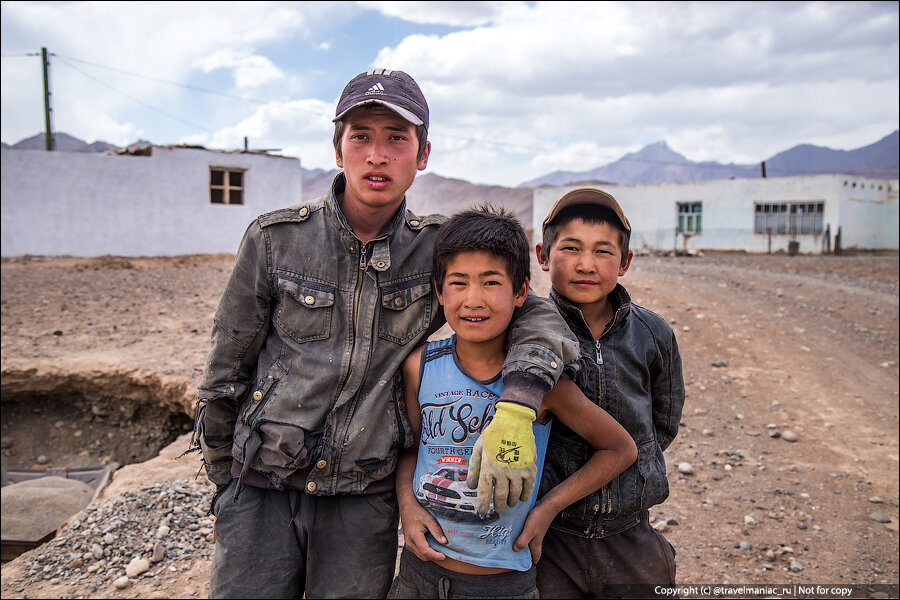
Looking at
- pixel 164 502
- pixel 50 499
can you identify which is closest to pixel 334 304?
pixel 164 502

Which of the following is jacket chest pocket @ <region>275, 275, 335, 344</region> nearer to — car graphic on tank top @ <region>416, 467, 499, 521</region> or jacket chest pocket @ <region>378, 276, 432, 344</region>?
jacket chest pocket @ <region>378, 276, 432, 344</region>

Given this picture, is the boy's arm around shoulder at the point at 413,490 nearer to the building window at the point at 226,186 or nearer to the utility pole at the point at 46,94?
the building window at the point at 226,186

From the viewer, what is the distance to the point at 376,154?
70.3 inches

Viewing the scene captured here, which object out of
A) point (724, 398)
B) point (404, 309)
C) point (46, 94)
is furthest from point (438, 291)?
point (46, 94)

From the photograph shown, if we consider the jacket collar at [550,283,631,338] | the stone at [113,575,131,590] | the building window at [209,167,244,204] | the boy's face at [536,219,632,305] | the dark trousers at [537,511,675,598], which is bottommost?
the stone at [113,575,131,590]

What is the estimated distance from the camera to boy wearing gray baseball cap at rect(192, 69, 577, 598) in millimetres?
1778

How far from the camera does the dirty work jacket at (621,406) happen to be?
182 cm

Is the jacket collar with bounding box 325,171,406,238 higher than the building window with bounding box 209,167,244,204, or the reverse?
the building window with bounding box 209,167,244,204

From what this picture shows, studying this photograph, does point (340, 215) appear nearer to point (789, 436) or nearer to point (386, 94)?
point (386, 94)

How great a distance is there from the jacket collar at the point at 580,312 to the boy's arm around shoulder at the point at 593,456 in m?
0.28

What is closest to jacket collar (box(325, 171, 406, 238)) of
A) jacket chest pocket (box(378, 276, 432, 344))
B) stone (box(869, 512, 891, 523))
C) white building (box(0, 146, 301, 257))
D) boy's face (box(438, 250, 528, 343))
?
jacket chest pocket (box(378, 276, 432, 344))

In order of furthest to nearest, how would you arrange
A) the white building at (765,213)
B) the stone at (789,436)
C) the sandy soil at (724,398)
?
the white building at (765,213), the stone at (789,436), the sandy soil at (724,398)

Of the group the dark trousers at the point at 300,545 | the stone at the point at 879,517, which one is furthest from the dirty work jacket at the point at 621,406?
the stone at the point at 879,517

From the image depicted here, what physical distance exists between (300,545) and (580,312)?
1.13 meters
